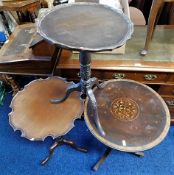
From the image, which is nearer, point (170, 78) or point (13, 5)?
point (170, 78)

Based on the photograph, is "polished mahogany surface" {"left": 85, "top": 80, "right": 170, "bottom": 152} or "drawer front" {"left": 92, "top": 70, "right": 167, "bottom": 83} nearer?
"polished mahogany surface" {"left": 85, "top": 80, "right": 170, "bottom": 152}

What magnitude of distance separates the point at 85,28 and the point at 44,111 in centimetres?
62

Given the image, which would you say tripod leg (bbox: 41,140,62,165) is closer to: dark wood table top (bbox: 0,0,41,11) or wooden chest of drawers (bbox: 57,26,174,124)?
wooden chest of drawers (bbox: 57,26,174,124)

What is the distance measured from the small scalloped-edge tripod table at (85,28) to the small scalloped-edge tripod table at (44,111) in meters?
0.28

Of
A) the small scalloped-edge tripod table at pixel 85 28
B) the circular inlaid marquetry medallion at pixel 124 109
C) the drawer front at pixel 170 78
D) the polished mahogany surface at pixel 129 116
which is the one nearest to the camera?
the small scalloped-edge tripod table at pixel 85 28

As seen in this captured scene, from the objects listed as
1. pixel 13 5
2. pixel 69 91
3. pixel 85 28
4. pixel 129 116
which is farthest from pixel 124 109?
pixel 13 5

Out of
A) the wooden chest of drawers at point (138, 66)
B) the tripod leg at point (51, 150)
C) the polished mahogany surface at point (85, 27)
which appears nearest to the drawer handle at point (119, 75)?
the wooden chest of drawers at point (138, 66)

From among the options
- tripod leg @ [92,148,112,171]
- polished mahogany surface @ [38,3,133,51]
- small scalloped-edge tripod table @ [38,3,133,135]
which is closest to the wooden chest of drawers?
small scalloped-edge tripod table @ [38,3,133,135]

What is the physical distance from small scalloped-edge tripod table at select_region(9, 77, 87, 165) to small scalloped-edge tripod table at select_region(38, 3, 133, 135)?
28 centimetres

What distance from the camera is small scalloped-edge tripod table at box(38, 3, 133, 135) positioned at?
2.75 ft

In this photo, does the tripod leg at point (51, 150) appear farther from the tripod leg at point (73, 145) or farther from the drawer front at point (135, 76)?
the drawer front at point (135, 76)

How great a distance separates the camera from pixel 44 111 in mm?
1273

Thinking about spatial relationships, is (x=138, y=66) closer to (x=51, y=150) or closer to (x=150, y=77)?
(x=150, y=77)

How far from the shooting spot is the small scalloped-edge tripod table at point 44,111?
1181 millimetres
